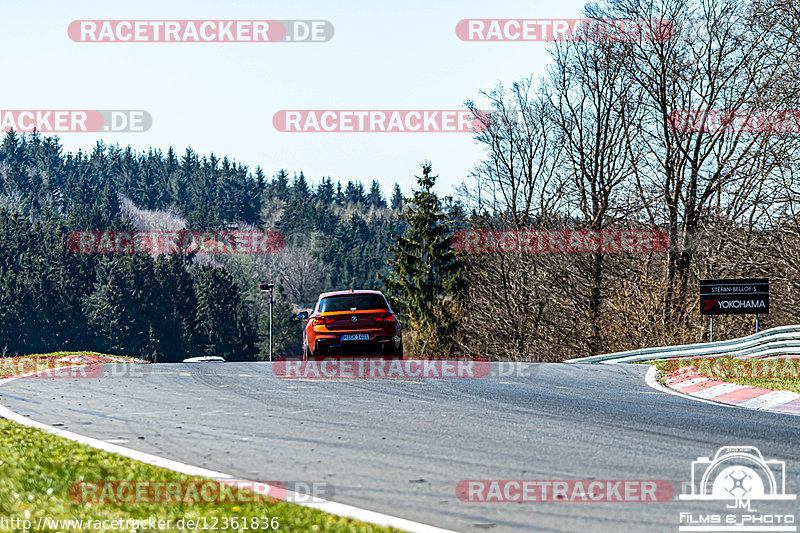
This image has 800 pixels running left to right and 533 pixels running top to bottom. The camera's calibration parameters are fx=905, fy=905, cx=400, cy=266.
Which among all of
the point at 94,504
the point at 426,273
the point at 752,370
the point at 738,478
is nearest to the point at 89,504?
the point at 94,504

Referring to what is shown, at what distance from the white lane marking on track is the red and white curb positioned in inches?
333

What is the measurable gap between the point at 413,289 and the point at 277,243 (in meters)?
112

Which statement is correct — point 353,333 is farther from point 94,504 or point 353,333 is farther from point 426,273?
point 426,273

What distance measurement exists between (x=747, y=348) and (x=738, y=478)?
14.0 meters

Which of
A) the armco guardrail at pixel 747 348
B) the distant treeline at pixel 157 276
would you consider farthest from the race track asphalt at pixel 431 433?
the distant treeline at pixel 157 276

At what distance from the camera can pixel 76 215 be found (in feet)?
392

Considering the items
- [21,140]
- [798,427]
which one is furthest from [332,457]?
[21,140]

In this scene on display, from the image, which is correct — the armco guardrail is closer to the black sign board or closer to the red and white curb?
the black sign board

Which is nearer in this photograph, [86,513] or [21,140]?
[86,513]

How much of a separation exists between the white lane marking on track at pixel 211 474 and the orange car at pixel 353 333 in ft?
25.6

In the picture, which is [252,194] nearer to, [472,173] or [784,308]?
Answer: [472,173]

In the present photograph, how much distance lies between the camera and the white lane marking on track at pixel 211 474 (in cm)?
576

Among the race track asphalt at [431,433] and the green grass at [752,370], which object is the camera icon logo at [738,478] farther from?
the green grass at [752,370]

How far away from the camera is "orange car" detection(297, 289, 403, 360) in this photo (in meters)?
18.1
